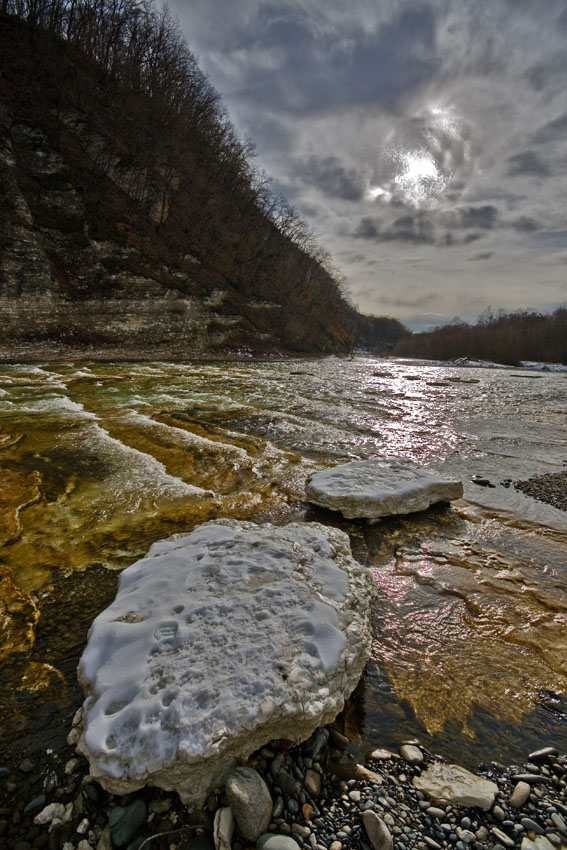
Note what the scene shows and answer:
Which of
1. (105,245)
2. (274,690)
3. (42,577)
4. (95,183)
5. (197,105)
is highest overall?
(197,105)

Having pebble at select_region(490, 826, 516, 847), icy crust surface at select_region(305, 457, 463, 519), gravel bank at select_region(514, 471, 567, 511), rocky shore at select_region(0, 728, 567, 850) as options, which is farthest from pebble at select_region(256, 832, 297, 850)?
gravel bank at select_region(514, 471, 567, 511)

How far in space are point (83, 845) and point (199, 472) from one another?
167 inches

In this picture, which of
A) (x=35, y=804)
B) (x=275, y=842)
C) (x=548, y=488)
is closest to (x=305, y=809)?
(x=275, y=842)

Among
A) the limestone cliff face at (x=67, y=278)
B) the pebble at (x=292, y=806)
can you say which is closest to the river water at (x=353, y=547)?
the pebble at (x=292, y=806)

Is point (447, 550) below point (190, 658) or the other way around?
below

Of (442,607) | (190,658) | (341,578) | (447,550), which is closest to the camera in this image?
(190,658)

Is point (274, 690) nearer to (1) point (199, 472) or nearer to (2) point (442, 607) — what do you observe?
(2) point (442, 607)

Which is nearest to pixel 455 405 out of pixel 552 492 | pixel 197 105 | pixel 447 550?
pixel 552 492

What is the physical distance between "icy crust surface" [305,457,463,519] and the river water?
183 millimetres

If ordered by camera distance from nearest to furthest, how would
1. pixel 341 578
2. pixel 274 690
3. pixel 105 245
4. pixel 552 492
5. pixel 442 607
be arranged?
pixel 274 690, pixel 341 578, pixel 442 607, pixel 552 492, pixel 105 245

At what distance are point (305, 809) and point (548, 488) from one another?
17.4 feet

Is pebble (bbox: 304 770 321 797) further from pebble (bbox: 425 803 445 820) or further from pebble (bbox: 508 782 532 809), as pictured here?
pebble (bbox: 508 782 532 809)

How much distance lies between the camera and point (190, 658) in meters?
1.94

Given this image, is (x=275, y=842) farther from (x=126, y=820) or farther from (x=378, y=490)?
(x=378, y=490)
